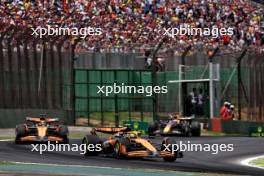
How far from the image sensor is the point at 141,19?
30688 mm

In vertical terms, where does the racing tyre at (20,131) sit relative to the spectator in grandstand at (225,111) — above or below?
below

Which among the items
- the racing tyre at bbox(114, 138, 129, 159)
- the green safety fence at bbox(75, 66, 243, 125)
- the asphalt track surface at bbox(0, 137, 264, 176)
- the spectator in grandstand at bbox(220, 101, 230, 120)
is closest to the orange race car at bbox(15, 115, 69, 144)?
the asphalt track surface at bbox(0, 137, 264, 176)

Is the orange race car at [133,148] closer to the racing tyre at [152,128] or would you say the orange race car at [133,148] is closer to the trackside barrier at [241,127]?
the racing tyre at [152,128]

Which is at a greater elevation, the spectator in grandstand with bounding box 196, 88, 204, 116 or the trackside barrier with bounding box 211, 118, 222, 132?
the spectator in grandstand with bounding box 196, 88, 204, 116

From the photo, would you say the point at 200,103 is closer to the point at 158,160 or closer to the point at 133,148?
the point at 158,160

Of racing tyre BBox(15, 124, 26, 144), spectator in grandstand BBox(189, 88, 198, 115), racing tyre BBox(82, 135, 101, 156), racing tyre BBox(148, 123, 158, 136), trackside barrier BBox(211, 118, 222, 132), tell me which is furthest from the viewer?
spectator in grandstand BBox(189, 88, 198, 115)

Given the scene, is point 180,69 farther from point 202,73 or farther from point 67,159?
point 67,159

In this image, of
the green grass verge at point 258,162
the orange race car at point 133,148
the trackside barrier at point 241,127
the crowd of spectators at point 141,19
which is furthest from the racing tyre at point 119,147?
the trackside barrier at point 241,127

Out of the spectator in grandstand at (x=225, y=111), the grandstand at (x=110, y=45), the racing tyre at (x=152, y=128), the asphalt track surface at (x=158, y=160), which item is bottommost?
the asphalt track surface at (x=158, y=160)

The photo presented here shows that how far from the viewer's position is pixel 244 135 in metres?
26.0

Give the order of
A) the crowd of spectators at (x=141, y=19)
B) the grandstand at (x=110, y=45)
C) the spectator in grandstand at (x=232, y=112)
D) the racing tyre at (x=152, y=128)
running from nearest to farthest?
the racing tyre at (x=152, y=128), the grandstand at (x=110, y=45), the spectator in grandstand at (x=232, y=112), the crowd of spectators at (x=141, y=19)

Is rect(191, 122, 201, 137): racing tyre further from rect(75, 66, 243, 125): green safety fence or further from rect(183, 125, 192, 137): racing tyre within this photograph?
rect(75, 66, 243, 125): green safety fence

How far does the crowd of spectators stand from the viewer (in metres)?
27.6

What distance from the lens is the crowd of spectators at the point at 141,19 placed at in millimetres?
27594
